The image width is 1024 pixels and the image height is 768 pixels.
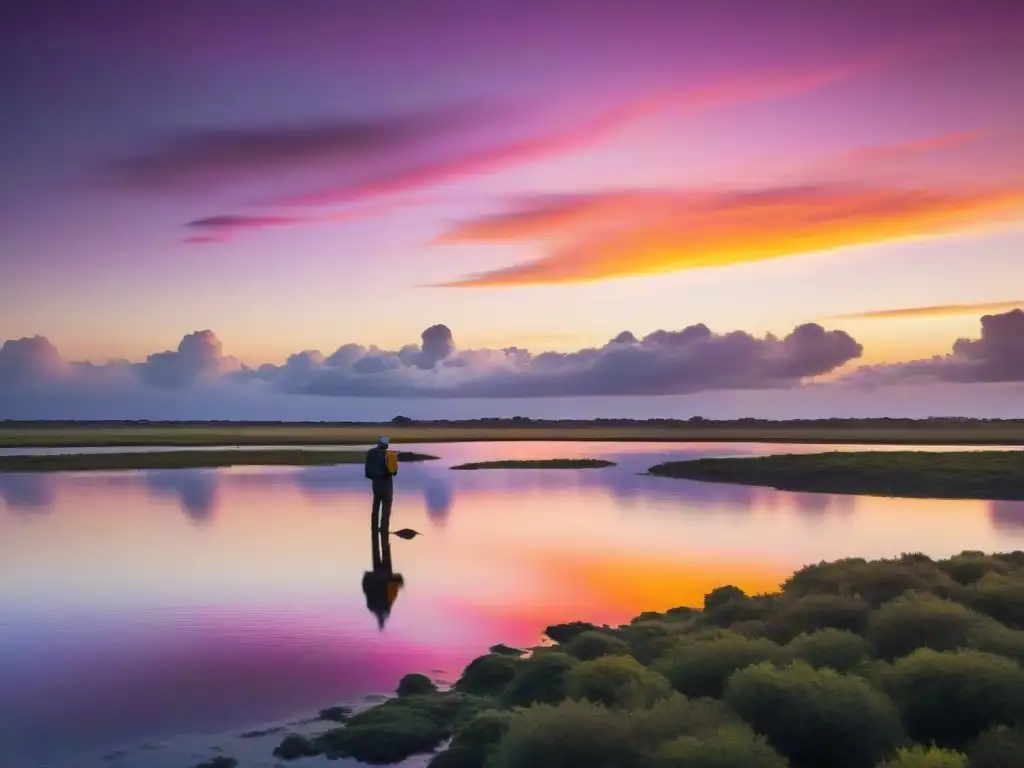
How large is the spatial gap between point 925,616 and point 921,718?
2.81 metres

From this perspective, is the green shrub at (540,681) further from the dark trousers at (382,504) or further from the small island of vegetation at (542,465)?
the small island of vegetation at (542,465)

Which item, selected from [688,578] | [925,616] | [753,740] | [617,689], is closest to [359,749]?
[617,689]

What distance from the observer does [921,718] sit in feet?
31.8

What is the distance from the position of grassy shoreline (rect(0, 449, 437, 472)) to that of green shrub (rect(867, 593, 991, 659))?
6366 cm

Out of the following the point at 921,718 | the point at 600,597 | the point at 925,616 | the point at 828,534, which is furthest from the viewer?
the point at 828,534

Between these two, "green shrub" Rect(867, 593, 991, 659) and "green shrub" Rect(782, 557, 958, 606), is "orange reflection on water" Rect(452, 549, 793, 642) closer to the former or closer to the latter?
"green shrub" Rect(782, 557, 958, 606)

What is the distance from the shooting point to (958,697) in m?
9.68

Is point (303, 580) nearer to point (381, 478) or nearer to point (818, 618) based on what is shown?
point (381, 478)

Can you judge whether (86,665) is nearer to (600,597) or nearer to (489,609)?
(489,609)

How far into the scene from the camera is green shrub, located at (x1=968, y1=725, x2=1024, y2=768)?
8430mm

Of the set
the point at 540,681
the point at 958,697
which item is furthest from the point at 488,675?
the point at 958,697

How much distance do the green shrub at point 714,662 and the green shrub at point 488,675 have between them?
2.59 metres

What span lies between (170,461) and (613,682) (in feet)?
237

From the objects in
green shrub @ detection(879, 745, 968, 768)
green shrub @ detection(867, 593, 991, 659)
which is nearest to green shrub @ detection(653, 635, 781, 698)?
green shrub @ detection(867, 593, 991, 659)
